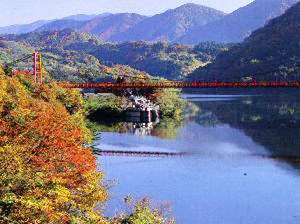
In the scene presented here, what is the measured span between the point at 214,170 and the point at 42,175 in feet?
108

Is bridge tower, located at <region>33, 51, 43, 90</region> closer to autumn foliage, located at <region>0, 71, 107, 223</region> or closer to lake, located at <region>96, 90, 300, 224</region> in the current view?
lake, located at <region>96, 90, 300, 224</region>

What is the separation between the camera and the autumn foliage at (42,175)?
18344 mm

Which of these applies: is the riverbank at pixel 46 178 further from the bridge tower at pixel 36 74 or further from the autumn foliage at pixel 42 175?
the bridge tower at pixel 36 74

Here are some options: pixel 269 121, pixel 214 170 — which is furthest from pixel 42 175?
pixel 269 121

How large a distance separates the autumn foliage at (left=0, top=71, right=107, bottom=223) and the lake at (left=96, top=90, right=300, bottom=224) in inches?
296

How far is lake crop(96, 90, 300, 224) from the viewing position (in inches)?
1470

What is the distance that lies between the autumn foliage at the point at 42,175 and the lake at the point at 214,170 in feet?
24.6

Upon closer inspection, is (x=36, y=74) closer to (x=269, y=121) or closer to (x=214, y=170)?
(x=269, y=121)

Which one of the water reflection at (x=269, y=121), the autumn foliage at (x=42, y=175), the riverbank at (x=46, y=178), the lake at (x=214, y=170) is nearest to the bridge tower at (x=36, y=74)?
the lake at (x=214, y=170)

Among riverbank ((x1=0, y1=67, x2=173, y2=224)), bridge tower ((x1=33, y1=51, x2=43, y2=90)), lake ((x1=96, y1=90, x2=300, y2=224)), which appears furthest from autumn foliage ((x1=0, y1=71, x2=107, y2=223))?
bridge tower ((x1=33, y1=51, x2=43, y2=90))

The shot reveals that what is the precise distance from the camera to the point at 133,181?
45156 millimetres

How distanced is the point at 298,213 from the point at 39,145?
17.1 m

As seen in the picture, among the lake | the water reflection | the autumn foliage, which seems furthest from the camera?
the water reflection

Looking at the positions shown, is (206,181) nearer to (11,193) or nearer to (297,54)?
(11,193)
